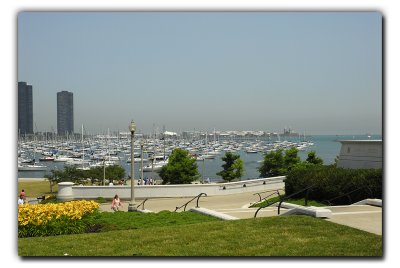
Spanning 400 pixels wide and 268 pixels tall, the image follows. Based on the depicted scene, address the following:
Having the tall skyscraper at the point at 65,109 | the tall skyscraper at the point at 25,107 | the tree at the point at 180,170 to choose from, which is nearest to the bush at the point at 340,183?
the tall skyscraper at the point at 65,109

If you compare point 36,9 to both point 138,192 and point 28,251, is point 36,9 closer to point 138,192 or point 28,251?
point 28,251

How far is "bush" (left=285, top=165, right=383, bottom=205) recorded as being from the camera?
1858 cm

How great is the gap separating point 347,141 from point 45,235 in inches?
548

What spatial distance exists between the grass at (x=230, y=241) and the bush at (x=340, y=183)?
7.28m

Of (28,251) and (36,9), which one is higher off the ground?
(36,9)

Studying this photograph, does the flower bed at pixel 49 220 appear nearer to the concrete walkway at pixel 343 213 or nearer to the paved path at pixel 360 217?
the concrete walkway at pixel 343 213

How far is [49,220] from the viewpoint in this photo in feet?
46.6

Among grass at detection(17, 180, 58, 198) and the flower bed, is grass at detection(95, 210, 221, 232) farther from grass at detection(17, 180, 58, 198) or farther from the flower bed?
grass at detection(17, 180, 58, 198)

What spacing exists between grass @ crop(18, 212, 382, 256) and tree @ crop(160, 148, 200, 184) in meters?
24.4

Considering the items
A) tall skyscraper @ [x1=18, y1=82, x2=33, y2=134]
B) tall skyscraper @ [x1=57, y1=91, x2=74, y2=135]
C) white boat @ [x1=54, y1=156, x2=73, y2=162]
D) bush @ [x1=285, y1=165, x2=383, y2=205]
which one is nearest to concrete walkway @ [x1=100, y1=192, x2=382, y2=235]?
bush @ [x1=285, y1=165, x2=383, y2=205]

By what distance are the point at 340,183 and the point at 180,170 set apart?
1858cm

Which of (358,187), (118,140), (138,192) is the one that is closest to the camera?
(358,187)

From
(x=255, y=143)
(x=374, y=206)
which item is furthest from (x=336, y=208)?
(x=255, y=143)

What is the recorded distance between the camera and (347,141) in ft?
74.1
